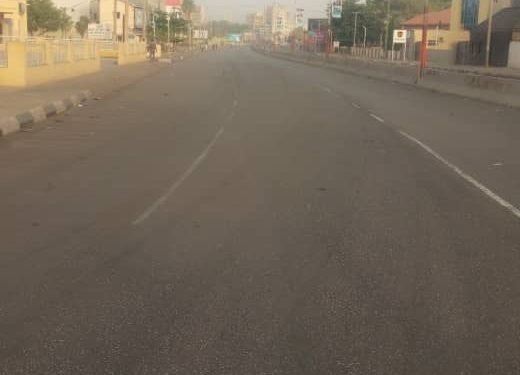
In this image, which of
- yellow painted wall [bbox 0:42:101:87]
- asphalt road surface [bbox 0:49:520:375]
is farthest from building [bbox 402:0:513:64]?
asphalt road surface [bbox 0:49:520:375]

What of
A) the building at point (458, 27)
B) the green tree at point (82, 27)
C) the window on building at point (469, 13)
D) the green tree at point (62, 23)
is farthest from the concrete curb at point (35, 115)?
the green tree at point (82, 27)

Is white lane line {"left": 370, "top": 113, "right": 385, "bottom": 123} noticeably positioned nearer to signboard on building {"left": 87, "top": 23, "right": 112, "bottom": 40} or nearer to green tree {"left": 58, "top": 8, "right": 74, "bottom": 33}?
green tree {"left": 58, "top": 8, "right": 74, "bottom": 33}

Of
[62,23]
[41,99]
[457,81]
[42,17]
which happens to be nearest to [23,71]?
[41,99]

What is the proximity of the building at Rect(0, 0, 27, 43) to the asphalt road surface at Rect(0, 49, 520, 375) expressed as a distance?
123ft

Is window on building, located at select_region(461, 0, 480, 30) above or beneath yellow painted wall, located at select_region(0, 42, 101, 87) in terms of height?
above

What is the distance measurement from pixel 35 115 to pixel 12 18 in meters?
34.6

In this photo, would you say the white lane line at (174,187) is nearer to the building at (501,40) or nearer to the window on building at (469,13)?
the building at (501,40)

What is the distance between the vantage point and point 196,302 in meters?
5.75

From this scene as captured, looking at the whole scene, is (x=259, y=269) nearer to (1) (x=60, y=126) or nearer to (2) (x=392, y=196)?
(2) (x=392, y=196)

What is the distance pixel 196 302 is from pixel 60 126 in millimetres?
13979

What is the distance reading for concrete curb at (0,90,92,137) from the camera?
17.0m

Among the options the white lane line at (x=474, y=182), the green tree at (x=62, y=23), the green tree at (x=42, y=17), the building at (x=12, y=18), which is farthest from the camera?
the green tree at (x=62, y=23)

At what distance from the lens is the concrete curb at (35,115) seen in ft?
55.9

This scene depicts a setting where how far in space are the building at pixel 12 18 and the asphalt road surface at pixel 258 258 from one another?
37568 millimetres
